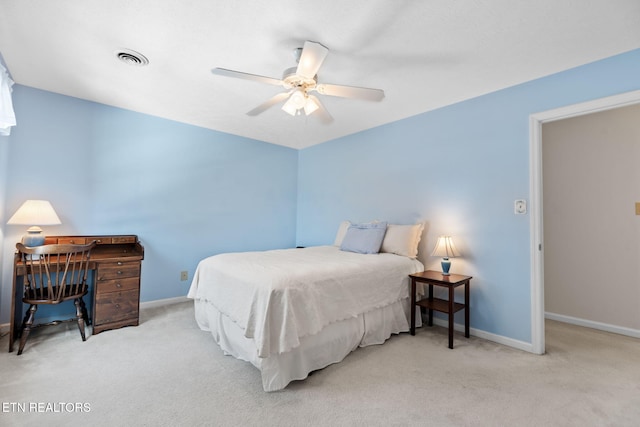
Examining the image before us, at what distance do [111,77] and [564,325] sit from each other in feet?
17.1

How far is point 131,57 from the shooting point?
227 cm

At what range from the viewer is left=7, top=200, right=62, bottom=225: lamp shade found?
260 cm

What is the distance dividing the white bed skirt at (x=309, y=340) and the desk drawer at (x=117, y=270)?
2.36 ft

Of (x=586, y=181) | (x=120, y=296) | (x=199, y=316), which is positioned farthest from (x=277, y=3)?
(x=586, y=181)

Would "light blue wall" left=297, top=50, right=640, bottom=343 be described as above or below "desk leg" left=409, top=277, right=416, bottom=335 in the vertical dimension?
above

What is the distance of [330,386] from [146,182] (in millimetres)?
3159

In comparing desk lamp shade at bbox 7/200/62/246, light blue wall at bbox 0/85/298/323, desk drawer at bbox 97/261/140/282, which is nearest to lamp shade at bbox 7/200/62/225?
desk lamp shade at bbox 7/200/62/246

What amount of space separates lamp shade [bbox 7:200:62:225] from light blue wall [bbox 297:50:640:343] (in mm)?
3437

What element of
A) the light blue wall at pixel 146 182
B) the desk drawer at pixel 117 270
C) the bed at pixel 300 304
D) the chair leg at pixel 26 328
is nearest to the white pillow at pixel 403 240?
the bed at pixel 300 304

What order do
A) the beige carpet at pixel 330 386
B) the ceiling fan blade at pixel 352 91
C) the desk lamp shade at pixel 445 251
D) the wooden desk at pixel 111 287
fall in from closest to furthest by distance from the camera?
the beige carpet at pixel 330 386
the ceiling fan blade at pixel 352 91
the wooden desk at pixel 111 287
the desk lamp shade at pixel 445 251

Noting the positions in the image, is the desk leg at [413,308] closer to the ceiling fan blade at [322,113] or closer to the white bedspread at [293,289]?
the white bedspread at [293,289]

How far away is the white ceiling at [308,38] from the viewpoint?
1733mm

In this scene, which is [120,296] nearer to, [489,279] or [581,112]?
[489,279]

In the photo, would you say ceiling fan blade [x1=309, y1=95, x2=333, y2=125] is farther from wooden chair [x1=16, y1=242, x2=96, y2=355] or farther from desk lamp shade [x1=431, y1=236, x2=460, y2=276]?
wooden chair [x1=16, y1=242, x2=96, y2=355]
